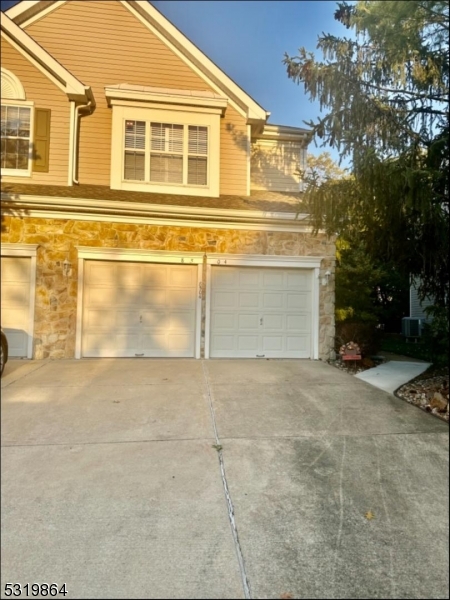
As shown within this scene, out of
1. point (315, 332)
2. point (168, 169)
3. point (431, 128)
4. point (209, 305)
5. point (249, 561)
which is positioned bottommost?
point (249, 561)

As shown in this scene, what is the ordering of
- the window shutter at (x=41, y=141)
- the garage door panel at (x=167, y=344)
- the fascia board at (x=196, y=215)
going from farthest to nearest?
1. the garage door panel at (x=167, y=344)
2. the fascia board at (x=196, y=215)
3. the window shutter at (x=41, y=141)

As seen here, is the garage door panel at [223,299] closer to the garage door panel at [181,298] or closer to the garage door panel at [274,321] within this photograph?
the garage door panel at [181,298]

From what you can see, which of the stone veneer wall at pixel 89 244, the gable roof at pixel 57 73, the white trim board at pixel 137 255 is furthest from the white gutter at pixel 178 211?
the gable roof at pixel 57 73

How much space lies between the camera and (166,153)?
7.25 meters

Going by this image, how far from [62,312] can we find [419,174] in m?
4.64

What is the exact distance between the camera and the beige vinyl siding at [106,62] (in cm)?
307

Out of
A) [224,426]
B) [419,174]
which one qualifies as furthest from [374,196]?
[224,426]

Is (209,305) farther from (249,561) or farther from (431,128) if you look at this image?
(249,561)

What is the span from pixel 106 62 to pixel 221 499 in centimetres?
531

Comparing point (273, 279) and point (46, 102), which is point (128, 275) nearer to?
point (46, 102)

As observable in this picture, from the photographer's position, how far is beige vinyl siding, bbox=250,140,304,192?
8.62 metres

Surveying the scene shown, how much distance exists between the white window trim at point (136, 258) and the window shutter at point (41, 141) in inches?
61.8

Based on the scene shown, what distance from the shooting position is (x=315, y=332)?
714cm

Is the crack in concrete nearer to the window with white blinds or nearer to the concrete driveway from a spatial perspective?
the concrete driveway
